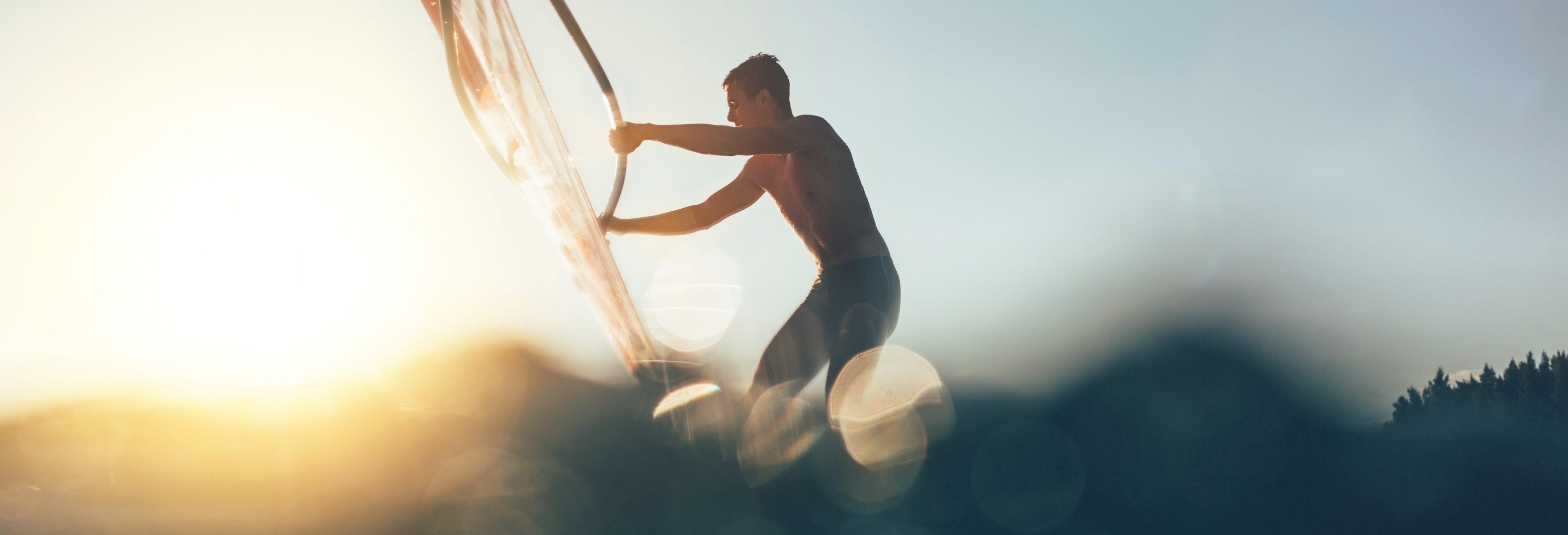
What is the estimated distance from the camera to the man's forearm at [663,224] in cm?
316

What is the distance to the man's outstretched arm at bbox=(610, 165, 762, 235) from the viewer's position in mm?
3227

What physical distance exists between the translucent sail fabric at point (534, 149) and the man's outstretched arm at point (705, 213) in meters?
0.27

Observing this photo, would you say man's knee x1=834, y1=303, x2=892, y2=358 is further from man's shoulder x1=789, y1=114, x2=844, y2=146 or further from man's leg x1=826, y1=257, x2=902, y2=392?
man's shoulder x1=789, y1=114, x2=844, y2=146

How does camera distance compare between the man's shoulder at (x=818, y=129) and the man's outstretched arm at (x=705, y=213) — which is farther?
the man's outstretched arm at (x=705, y=213)

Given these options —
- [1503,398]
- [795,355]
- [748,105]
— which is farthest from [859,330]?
[1503,398]

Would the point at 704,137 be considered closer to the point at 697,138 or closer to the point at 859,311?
the point at 697,138

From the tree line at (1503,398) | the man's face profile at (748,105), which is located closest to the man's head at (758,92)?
the man's face profile at (748,105)

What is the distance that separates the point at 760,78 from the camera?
9.24 ft

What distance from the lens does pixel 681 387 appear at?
237cm

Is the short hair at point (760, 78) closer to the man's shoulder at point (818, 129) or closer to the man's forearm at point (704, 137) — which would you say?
the man's shoulder at point (818, 129)

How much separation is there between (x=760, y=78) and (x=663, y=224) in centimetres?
91

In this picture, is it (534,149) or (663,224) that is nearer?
(534,149)

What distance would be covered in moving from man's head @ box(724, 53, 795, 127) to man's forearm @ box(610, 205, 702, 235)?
2.19 ft

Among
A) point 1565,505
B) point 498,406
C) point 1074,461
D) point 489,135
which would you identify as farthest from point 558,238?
point 1565,505
